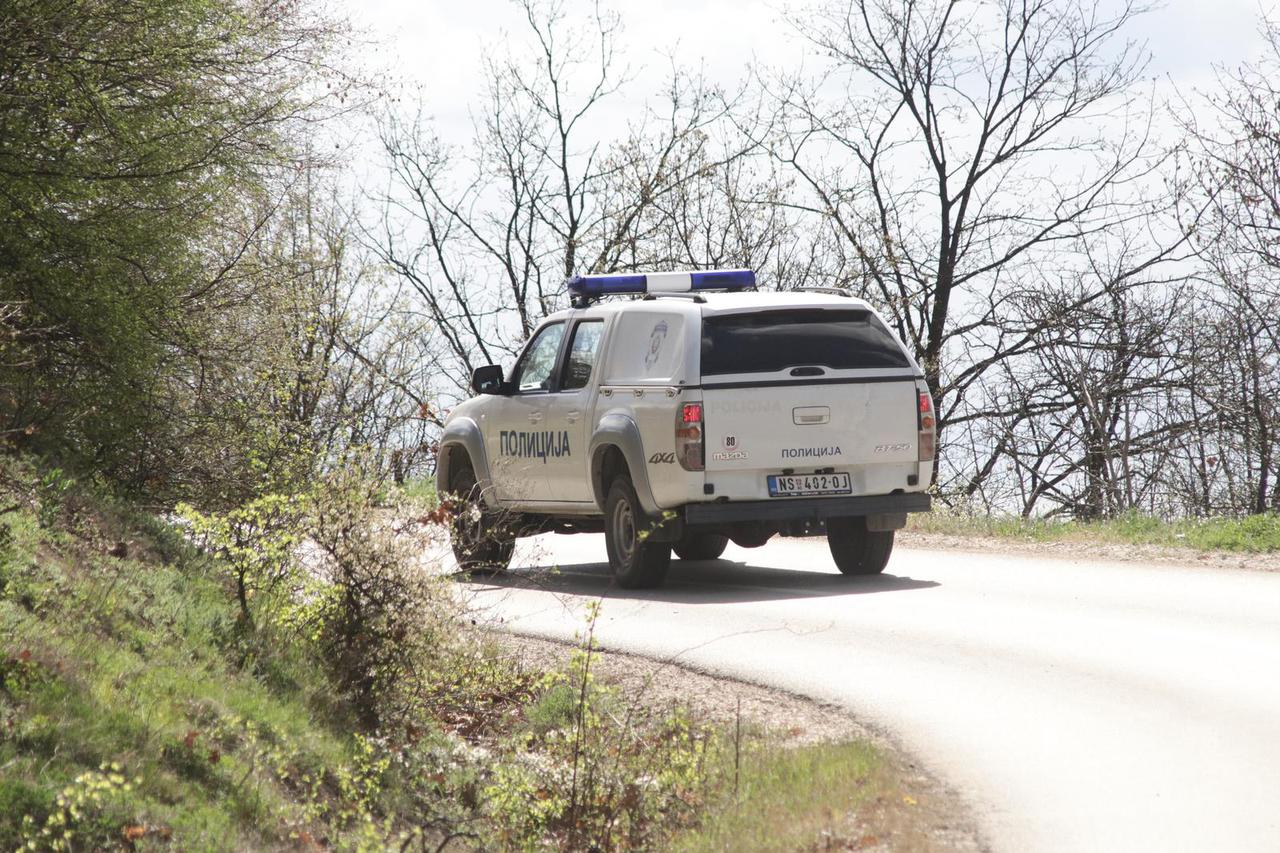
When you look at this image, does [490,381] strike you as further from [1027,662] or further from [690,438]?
[1027,662]

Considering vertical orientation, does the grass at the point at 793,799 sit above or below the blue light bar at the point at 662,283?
below

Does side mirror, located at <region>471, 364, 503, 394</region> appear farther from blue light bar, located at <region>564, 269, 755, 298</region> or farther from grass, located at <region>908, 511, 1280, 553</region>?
grass, located at <region>908, 511, 1280, 553</region>

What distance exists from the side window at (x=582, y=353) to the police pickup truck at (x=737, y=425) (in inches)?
0.7

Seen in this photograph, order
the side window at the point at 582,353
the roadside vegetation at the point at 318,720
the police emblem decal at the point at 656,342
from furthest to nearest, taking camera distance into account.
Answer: the side window at the point at 582,353 → the police emblem decal at the point at 656,342 → the roadside vegetation at the point at 318,720

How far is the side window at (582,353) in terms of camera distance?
13.3 metres

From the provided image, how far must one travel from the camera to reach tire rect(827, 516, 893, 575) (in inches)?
521

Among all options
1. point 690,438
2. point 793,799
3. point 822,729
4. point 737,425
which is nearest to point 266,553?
point 822,729

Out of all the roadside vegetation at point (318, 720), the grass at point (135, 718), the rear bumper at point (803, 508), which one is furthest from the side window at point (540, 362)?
A: the grass at point (135, 718)

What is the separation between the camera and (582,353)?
13516 mm

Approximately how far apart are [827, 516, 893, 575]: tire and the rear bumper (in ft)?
2.05

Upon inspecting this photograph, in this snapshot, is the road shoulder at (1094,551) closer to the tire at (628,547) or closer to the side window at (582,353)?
the tire at (628,547)

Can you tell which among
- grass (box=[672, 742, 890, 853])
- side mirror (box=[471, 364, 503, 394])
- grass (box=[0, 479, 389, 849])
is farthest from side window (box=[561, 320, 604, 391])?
grass (box=[672, 742, 890, 853])

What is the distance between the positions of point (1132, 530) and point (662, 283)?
18.2 ft

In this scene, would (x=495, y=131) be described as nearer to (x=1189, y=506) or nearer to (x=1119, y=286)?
(x=1119, y=286)
